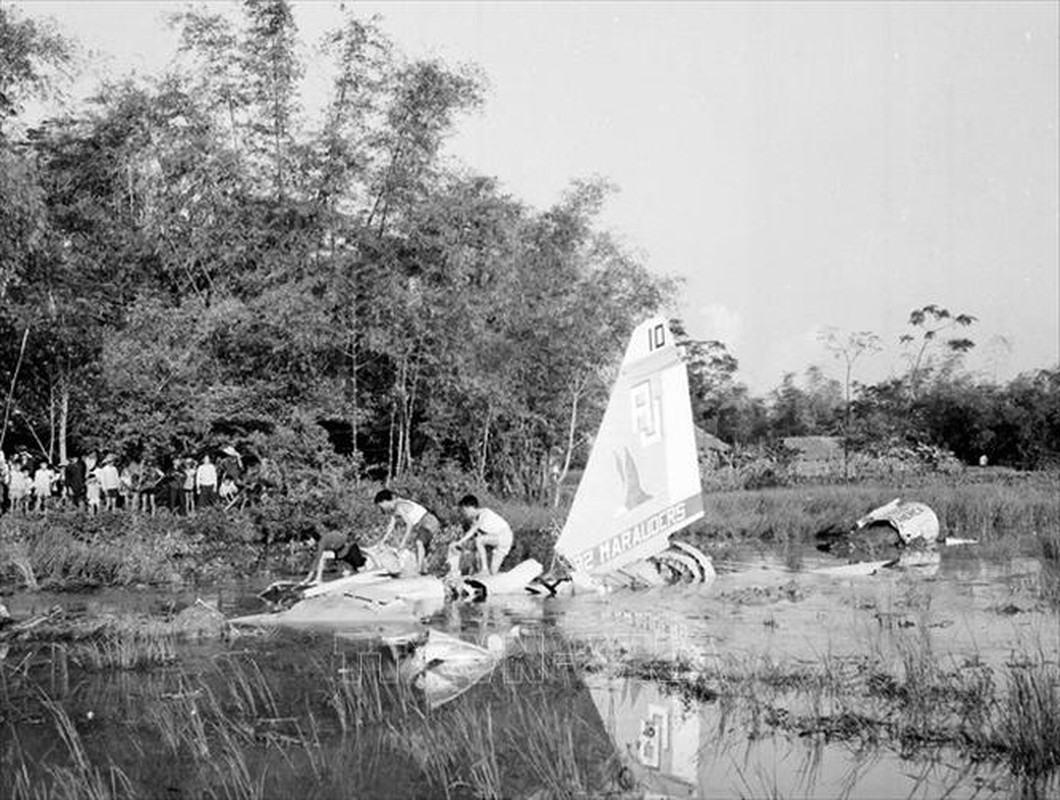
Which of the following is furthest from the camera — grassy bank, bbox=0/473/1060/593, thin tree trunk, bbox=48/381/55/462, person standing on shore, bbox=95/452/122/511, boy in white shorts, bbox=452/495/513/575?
thin tree trunk, bbox=48/381/55/462

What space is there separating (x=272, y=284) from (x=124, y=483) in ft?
14.5

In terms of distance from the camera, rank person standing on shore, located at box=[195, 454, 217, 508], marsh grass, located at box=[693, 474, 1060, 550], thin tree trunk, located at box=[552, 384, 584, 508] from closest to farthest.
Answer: person standing on shore, located at box=[195, 454, 217, 508]
marsh grass, located at box=[693, 474, 1060, 550]
thin tree trunk, located at box=[552, 384, 584, 508]

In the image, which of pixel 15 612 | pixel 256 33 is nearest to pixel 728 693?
pixel 15 612

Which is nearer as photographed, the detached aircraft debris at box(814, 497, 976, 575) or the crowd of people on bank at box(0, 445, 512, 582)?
the detached aircraft debris at box(814, 497, 976, 575)

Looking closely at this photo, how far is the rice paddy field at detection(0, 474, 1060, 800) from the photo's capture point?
21.6 ft

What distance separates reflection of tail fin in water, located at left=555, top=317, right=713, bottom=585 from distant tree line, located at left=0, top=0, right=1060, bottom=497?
8866 mm

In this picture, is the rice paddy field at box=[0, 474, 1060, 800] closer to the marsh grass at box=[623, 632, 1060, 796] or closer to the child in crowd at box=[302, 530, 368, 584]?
the marsh grass at box=[623, 632, 1060, 796]

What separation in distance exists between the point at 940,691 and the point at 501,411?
56.3ft

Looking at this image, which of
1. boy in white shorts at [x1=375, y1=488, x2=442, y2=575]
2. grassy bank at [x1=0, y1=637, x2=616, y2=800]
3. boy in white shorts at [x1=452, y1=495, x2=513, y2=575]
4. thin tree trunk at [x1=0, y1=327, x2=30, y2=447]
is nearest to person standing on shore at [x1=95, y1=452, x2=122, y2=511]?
thin tree trunk at [x1=0, y1=327, x2=30, y2=447]

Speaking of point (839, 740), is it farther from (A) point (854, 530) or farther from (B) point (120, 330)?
(B) point (120, 330)

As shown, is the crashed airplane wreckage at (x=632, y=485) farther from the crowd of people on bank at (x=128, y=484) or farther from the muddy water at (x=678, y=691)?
the crowd of people on bank at (x=128, y=484)

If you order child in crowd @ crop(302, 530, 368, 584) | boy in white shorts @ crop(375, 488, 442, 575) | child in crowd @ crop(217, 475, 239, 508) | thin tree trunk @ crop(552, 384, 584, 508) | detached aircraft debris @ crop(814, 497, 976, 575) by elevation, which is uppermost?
thin tree trunk @ crop(552, 384, 584, 508)

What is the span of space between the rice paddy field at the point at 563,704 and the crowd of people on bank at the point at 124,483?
726 centimetres

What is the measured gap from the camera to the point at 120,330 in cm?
2272
